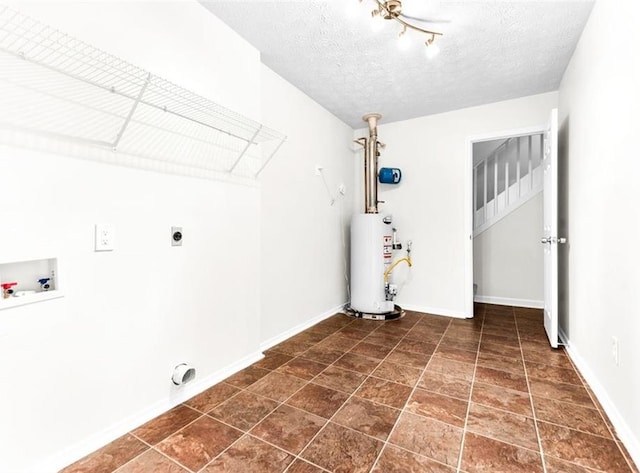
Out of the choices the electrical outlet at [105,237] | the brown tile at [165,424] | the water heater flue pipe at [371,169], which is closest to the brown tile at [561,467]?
the brown tile at [165,424]

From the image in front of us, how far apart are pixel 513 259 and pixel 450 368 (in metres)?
2.58

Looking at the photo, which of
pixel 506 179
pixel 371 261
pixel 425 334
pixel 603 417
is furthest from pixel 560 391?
pixel 506 179

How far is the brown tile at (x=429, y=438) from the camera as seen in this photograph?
1.43 m

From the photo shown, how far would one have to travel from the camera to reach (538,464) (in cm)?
137

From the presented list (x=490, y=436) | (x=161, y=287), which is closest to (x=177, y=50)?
(x=161, y=287)

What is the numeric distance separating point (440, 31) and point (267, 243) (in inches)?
80.2

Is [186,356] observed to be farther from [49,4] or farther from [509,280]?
[509,280]

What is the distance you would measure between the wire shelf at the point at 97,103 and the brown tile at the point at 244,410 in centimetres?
141

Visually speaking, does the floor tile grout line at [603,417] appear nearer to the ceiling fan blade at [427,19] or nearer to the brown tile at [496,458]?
Result: the brown tile at [496,458]

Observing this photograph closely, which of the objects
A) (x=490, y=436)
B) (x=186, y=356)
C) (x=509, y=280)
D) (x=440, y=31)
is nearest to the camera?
(x=490, y=436)

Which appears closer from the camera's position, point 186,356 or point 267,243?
point 186,356

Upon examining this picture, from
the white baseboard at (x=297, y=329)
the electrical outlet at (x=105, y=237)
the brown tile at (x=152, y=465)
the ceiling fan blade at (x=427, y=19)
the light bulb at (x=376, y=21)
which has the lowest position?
the brown tile at (x=152, y=465)

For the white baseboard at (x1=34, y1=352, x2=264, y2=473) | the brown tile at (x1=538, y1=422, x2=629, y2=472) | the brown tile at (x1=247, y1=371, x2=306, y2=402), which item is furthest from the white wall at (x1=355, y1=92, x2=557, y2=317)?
the white baseboard at (x1=34, y1=352, x2=264, y2=473)

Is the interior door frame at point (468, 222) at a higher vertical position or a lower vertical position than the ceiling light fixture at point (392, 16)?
lower
